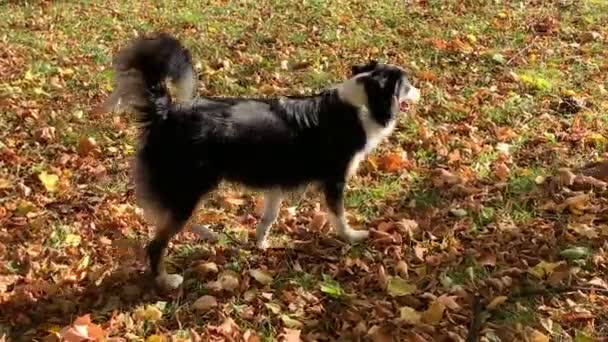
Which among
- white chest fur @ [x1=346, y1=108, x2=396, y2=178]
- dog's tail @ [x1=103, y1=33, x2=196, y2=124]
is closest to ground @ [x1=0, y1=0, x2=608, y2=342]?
white chest fur @ [x1=346, y1=108, x2=396, y2=178]

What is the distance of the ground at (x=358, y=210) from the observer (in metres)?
3.88

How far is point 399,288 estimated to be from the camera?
161 inches

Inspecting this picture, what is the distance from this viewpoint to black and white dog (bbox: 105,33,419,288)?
12.5 feet

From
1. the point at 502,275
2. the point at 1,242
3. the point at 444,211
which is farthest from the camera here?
the point at 444,211

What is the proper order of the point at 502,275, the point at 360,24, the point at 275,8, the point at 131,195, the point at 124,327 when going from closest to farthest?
the point at 124,327, the point at 502,275, the point at 131,195, the point at 360,24, the point at 275,8

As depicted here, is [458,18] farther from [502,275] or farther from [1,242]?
[1,242]

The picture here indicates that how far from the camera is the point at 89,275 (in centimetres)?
432

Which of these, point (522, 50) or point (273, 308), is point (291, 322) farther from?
point (522, 50)

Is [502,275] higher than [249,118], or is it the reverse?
[249,118]

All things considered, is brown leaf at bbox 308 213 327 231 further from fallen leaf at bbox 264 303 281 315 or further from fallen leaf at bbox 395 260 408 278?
fallen leaf at bbox 264 303 281 315

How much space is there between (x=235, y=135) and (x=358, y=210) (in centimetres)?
158

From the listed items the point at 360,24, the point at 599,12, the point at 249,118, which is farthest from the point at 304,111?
the point at 599,12

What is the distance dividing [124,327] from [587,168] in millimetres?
3876


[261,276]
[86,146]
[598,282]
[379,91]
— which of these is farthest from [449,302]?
[86,146]
